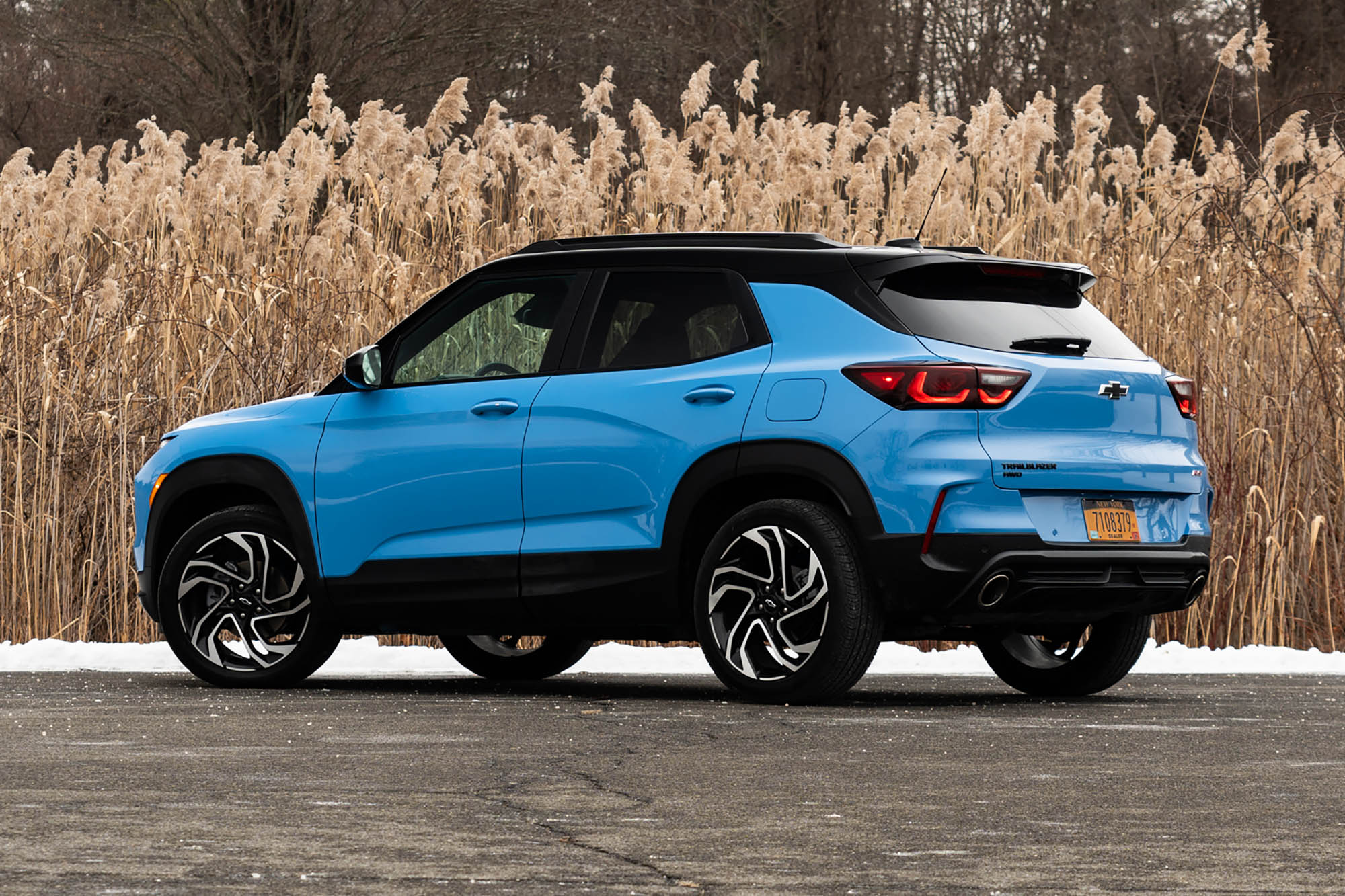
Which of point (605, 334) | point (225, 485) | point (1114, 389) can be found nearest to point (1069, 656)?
point (1114, 389)

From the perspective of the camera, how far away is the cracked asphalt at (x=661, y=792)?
5.08 metres


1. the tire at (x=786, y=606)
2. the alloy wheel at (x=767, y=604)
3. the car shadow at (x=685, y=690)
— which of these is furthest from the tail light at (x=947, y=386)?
the car shadow at (x=685, y=690)

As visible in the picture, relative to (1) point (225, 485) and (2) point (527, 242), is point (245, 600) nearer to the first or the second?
(1) point (225, 485)

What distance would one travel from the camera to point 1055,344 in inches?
345

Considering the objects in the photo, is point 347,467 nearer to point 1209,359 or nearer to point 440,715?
point 440,715

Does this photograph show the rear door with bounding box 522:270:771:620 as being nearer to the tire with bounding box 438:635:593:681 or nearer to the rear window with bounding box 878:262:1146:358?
the rear window with bounding box 878:262:1146:358

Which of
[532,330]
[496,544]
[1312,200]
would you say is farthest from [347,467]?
[1312,200]

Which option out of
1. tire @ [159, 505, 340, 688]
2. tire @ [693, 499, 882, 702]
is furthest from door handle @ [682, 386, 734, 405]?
tire @ [159, 505, 340, 688]

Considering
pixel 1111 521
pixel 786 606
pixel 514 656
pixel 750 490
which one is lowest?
pixel 514 656

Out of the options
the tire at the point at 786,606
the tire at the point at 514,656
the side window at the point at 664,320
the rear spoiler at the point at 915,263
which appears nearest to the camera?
the tire at the point at 786,606

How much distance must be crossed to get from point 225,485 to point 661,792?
4264 millimetres

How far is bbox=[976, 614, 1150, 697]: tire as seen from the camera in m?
9.61

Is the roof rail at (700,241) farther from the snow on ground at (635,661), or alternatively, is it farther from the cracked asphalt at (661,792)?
the snow on ground at (635,661)

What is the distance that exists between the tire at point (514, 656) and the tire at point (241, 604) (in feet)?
3.43
